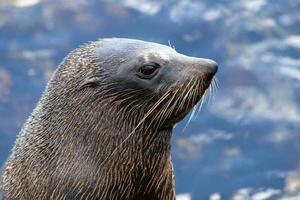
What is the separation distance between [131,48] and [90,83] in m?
0.42

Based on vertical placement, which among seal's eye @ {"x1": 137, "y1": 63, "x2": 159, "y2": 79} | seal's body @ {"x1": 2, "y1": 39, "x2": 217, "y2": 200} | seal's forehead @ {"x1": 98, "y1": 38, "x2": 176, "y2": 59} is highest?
seal's forehead @ {"x1": 98, "y1": 38, "x2": 176, "y2": 59}

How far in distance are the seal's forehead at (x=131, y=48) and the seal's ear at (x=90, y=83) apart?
24cm

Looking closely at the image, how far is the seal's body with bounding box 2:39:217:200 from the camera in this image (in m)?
6.66

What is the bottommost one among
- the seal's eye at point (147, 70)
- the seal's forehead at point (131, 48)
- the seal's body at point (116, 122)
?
the seal's body at point (116, 122)

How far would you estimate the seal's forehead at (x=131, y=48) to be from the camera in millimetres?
6793

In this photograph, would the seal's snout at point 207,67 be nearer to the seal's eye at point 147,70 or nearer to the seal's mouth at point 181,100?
the seal's mouth at point 181,100

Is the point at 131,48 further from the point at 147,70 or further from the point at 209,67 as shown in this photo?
the point at 209,67

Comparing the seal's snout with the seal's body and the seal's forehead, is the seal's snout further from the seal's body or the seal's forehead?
the seal's forehead

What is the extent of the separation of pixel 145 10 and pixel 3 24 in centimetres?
240

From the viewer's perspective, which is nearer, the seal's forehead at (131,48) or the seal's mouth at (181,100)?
the seal's mouth at (181,100)

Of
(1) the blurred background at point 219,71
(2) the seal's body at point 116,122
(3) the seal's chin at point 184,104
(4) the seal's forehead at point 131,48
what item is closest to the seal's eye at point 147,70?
(2) the seal's body at point 116,122

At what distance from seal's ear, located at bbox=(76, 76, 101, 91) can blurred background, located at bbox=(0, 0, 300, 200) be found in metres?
5.82

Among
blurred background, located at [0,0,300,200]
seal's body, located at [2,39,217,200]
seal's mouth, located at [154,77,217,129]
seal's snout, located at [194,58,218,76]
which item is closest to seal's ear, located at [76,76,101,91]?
seal's body, located at [2,39,217,200]

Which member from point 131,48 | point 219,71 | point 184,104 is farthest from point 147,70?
point 219,71
